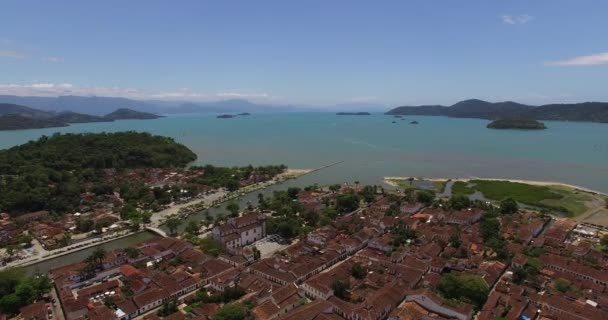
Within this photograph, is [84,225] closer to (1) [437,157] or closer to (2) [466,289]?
(2) [466,289]

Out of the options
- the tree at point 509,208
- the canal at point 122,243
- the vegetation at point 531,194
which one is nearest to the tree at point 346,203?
the canal at point 122,243

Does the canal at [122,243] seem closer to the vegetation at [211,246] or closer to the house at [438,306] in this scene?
the vegetation at [211,246]

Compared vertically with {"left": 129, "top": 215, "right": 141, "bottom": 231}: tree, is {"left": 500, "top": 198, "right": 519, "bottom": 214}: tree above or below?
above

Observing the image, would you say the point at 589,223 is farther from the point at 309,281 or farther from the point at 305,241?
the point at 309,281

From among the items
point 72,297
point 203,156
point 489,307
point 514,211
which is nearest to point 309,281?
point 489,307

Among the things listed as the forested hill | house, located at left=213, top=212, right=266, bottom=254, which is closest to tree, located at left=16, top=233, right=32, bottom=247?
the forested hill

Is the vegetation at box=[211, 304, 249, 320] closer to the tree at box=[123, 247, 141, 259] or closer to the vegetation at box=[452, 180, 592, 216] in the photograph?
the tree at box=[123, 247, 141, 259]
